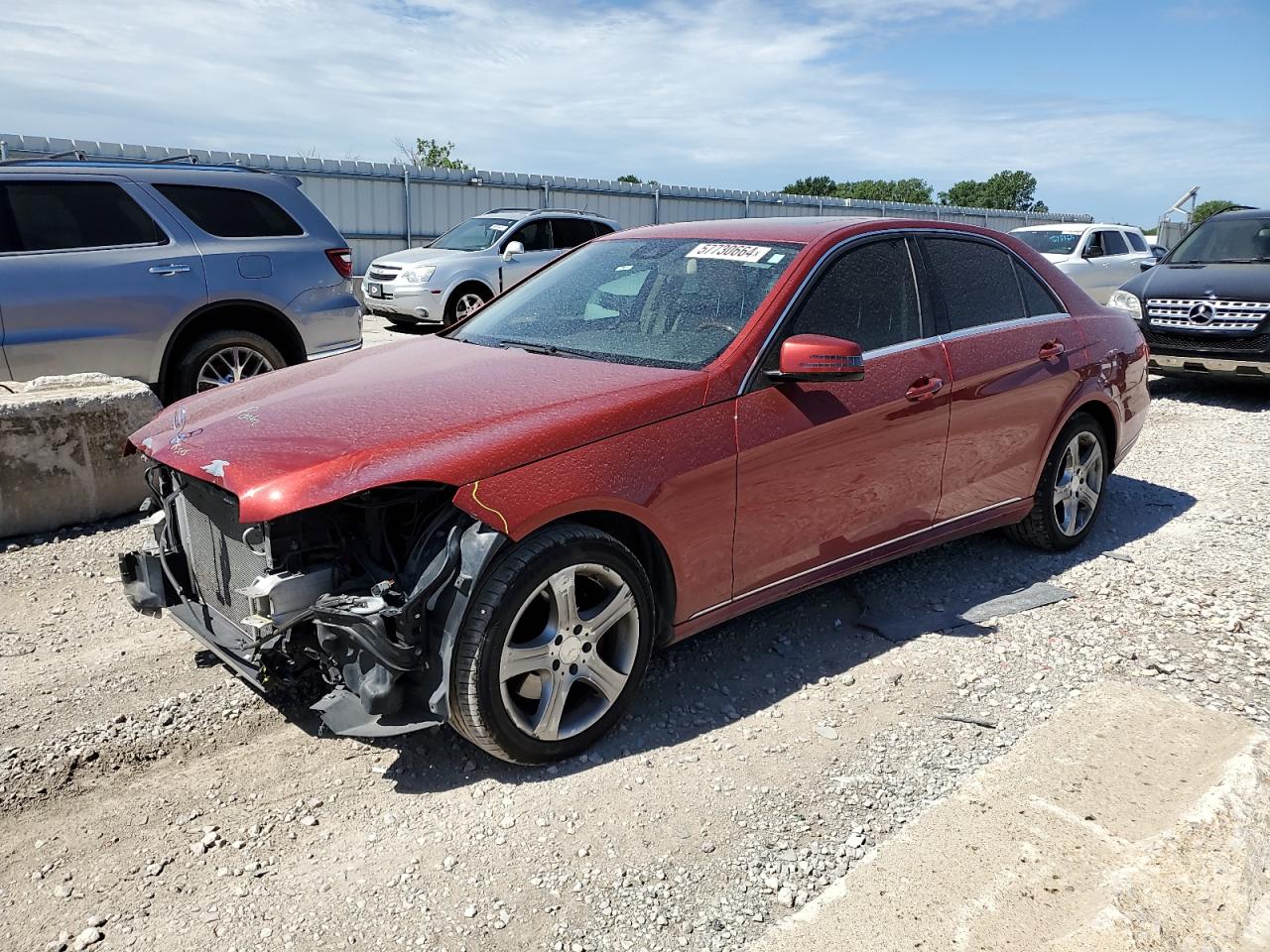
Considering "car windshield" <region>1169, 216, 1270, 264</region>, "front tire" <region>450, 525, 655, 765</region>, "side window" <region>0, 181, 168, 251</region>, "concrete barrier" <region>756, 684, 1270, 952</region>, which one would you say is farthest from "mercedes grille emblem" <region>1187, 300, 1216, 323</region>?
"side window" <region>0, 181, 168, 251</region>

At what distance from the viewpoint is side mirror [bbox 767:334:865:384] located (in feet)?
11.9

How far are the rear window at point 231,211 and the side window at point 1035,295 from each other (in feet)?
17.2

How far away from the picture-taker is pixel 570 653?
3.26 m

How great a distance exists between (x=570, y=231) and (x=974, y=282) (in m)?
11.6

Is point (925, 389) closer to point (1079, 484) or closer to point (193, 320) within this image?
point (1079, 484)

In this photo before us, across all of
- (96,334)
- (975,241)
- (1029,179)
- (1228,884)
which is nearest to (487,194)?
(96,334)

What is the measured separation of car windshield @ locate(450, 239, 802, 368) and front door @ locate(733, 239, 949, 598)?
9.1 inches

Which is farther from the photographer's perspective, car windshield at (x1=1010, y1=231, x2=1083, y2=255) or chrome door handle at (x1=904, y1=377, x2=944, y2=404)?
car windshield at (x1=1010, y1=231, x2=1083, y2=255)

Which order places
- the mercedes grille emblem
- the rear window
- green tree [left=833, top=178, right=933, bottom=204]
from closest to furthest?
1. the rear window
2. the mercedes grille emblem
3. green tree [left=833, top=178, right=933, bottom=204]

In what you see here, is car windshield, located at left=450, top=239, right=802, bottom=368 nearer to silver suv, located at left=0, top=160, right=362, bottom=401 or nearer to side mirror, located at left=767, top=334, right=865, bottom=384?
side mirror, located at left=767, top=334, right=865, bottom=384

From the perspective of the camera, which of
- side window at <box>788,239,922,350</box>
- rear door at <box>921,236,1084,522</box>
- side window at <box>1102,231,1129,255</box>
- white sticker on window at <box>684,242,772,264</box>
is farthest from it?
side window at <box>1102,231,1129,255</box>

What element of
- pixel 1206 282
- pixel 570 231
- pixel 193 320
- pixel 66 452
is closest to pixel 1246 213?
pixel 1206 282

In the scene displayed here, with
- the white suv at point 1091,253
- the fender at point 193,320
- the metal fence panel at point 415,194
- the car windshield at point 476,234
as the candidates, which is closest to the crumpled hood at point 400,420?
the fender at point 193,320

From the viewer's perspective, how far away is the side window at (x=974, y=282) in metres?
4.61
